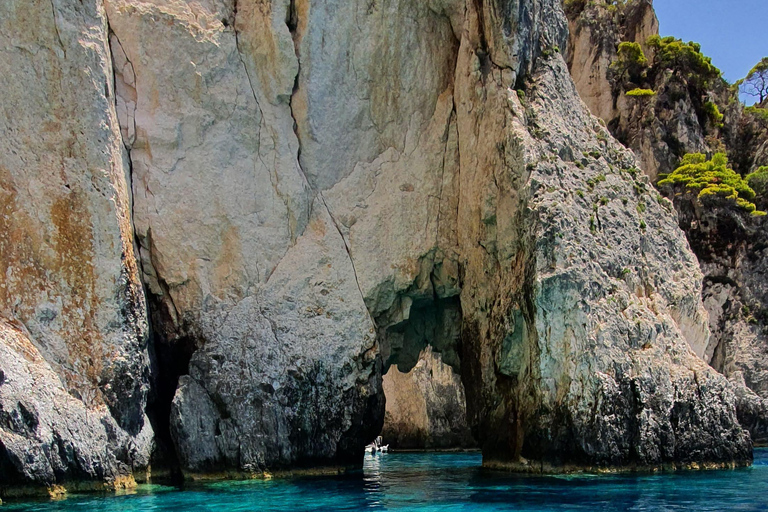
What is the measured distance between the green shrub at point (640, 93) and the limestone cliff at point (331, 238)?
13.7m

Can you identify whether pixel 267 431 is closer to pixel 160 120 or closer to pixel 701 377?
pixel 160 120

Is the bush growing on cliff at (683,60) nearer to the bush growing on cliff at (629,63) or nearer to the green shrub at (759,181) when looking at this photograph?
the bush growing on cliff at (629,63)

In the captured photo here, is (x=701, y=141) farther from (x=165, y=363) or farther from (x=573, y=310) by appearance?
(x=165, y=363)

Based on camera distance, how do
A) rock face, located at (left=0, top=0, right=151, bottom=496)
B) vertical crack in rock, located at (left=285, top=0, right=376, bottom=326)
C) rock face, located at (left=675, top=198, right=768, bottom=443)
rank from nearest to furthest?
rock face, located at (left=0, top=0, right=151, bottom=496), vertical crack in rock, located at (left=285, top=0, right=376, bottom=326), rock face, located at (left=675, top=198, right=768, bottom=443)

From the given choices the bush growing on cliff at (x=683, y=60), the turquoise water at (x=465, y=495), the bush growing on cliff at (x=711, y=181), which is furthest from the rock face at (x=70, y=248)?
the bush growing on cliff at (x=683, y=60)

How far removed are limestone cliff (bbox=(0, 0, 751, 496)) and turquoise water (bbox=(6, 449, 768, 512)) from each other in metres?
1.49

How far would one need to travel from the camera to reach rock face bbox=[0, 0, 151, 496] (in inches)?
698

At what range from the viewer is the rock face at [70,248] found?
17.7 metres

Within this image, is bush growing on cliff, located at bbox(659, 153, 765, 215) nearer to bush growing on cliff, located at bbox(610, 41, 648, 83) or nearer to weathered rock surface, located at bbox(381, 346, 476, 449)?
bush growing on cliff, located at bbox(610, 41, 648, 83)

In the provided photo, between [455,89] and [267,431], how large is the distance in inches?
451

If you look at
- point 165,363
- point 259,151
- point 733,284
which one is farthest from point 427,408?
point 165,363

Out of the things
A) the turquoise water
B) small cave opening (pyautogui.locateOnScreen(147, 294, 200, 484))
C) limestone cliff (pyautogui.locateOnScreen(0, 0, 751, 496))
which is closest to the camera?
the turquoise water

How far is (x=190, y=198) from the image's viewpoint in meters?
22.3

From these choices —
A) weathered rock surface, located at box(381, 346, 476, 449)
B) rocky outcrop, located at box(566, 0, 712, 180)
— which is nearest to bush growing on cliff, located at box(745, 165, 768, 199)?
rocky outcrop, located at box(566, 0, 712, 180)
